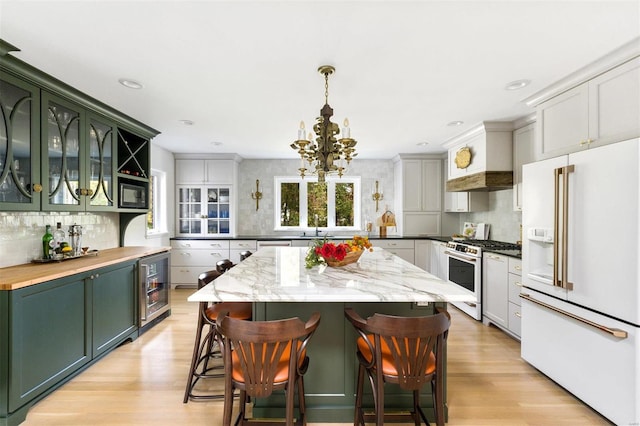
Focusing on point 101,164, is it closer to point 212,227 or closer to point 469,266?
point 212,227

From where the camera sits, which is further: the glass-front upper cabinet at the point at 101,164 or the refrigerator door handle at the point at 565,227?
the glass-front upper cabinet at the point at 101,164

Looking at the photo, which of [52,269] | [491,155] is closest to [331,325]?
[52,269]

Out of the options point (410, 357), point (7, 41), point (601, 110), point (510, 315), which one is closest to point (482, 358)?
point (510, 315)

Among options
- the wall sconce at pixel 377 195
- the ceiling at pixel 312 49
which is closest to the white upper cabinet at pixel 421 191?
the wall sconce at pixel 377 195

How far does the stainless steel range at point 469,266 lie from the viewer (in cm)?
354

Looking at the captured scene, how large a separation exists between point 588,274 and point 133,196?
14.2 ft

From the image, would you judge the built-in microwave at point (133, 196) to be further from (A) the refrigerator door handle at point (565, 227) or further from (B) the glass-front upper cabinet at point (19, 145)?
(A) the refrigerator door handle at point (565, 227)

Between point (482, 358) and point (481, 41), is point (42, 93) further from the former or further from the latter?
point (482, 358)

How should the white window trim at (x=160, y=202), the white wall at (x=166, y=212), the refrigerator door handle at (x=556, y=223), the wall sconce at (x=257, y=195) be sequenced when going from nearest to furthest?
the refrigerator door handle at (x=556, y=223) → the white wall at (x=166, y=212) → the white window trim at (x=160, y=202) → the wall sconce at (x=257, y=195)

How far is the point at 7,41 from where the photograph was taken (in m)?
1.80

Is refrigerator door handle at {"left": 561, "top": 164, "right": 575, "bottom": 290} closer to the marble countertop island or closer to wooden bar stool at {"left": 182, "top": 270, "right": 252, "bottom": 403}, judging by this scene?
the marble countertop island

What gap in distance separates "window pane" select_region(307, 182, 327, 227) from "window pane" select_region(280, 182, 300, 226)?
24 cm

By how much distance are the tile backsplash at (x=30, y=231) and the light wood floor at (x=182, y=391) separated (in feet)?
3.64

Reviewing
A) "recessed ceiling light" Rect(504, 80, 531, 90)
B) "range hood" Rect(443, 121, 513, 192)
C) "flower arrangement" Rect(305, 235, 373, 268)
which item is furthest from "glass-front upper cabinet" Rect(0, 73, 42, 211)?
"range hood" Rect(443, 121, 513, 192)
